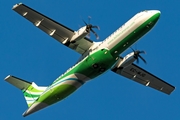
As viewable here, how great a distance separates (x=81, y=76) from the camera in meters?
38.2

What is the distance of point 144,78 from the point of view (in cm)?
4350

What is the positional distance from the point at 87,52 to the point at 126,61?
3.92 metres

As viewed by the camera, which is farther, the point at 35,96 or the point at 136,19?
the point at 35,96

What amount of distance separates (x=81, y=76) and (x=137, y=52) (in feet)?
17.9

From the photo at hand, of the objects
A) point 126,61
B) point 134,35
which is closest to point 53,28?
point 126,61

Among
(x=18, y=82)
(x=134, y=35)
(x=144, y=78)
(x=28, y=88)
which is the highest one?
(x=18, y=82)

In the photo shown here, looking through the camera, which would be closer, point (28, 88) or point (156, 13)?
point (156, 13)

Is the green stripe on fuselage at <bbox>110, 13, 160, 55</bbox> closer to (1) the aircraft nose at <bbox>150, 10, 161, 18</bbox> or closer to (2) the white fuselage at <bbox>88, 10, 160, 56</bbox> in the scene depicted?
(1) the aircraft nose at <bbox>150, 10, 161, 18</bbox>

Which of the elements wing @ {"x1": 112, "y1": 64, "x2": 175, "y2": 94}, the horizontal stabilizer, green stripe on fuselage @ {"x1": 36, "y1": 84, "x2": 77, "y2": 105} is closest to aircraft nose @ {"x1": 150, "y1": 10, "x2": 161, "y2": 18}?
wing @ {"x1": 112, "y1": 64, "x2": 175, "y2": 94}

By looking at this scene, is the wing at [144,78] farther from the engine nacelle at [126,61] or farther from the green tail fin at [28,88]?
the green tail fin at [28,88]

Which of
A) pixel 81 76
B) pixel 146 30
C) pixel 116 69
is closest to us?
pixel 146 30

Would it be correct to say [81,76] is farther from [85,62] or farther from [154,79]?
[154,79]

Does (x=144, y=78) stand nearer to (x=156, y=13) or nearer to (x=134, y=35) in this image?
(x=134, y=35)

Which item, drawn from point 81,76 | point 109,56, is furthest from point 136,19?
point 81,76
